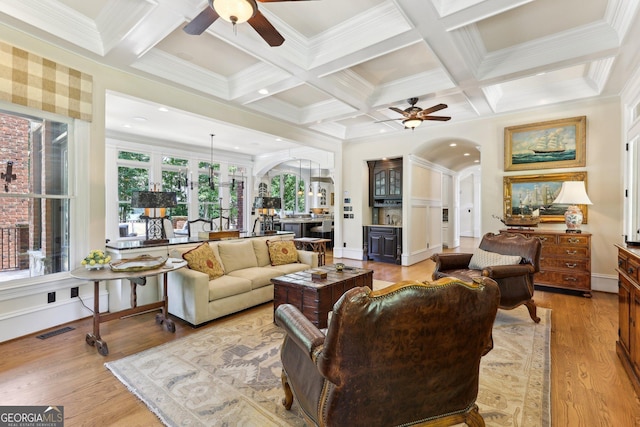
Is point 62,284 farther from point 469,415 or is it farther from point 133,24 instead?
point 469,415

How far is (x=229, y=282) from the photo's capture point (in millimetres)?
3580

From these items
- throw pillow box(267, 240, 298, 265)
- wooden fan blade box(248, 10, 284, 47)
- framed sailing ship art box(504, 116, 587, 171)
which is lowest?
throw pillow box(267, 240, 298, 265)

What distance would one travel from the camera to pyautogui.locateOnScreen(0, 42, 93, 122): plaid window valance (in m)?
2.77

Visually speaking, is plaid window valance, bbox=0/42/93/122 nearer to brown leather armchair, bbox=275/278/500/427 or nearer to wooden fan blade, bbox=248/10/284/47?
wooden fan blade, bbox=248/10/284/47

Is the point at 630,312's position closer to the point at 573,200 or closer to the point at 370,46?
the point at 573,200

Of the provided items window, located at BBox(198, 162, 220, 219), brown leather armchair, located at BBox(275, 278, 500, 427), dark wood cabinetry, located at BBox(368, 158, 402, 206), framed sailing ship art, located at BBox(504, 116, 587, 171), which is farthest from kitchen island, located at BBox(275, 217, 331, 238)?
brown leather armchair, located at BBox(275, 278, 500, 427)

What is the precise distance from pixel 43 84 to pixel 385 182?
20.3ft

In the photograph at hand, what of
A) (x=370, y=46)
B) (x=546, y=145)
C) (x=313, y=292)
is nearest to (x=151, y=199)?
(x=313, y=292)

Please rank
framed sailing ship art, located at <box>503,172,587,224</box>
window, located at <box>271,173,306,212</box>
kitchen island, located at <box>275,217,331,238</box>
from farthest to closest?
1. window, located at <box>271,173,306,212</box>
2. kitchen island, located at <box>275,217,331,238</box>
3. framed sailing ship art, located at <box>503,172,587,224</box>

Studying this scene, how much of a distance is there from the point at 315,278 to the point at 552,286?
3.75 m

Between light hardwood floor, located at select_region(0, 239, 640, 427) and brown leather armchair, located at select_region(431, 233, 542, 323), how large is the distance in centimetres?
45

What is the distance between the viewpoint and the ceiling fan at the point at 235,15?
1970 millimetres

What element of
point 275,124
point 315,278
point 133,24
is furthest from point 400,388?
point 275,124

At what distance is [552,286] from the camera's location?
4551mm
